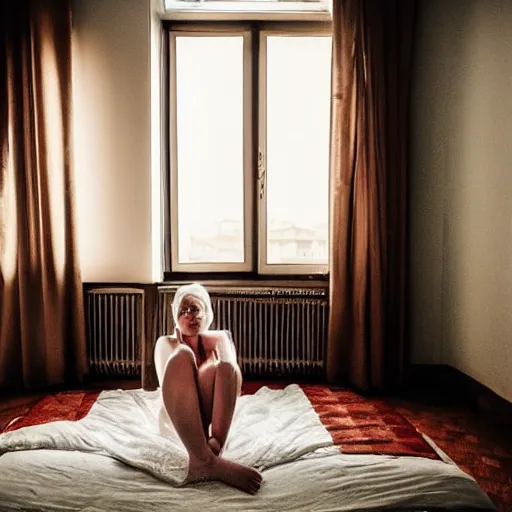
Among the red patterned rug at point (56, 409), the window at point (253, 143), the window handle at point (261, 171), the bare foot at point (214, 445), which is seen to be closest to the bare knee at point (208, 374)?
the bare foot at point (214, 445)

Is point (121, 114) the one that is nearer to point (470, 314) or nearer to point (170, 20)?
point (170, 20)

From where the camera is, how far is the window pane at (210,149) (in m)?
3.44

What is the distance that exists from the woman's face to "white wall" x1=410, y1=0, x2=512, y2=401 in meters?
1.41

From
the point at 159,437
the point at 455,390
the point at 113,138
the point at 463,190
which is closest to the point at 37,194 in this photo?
the point at 113,138

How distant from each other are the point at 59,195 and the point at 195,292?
131cm

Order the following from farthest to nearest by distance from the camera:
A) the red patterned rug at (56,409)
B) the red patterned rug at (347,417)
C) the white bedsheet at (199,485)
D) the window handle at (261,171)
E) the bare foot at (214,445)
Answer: the window handle at (261,171) < the red patterned rug at (56,409) < the red patterned rug at (347,417) < the bare foot at (214,445) < the white bedsheet at (199,485)

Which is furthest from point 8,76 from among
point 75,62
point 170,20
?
point 170,20

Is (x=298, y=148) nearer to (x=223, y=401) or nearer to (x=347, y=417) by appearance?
(x=347, y=417)

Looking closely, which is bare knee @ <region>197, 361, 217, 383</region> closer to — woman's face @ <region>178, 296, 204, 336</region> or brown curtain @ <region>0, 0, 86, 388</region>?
woman's face @ <region>178, 296, 204, 336</region>

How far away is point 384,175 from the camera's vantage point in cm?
313

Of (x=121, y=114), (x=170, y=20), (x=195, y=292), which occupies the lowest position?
(x=195, y=292)

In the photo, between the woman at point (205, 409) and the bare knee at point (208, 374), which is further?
the bare knee at point (208, 374)

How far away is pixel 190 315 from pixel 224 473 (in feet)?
2.01

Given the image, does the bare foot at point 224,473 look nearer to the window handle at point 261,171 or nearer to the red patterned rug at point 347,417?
the red patterned rug at point 347,417
